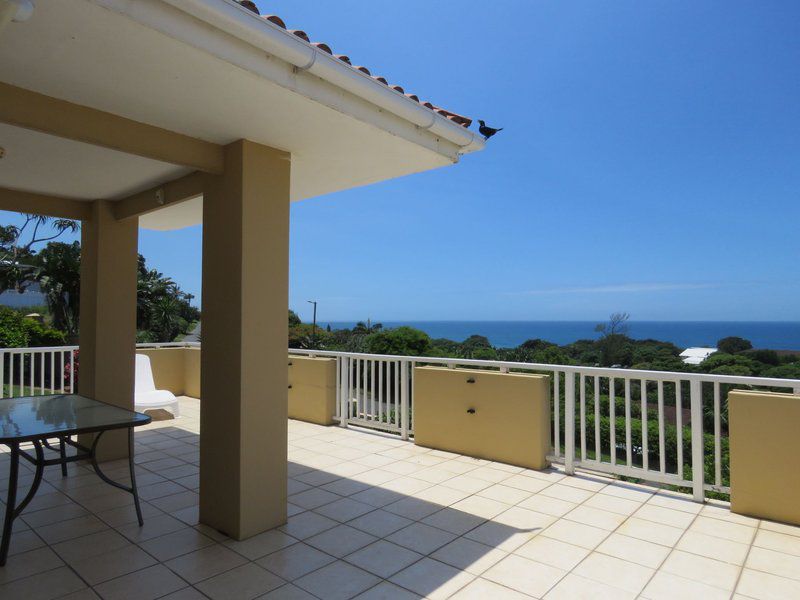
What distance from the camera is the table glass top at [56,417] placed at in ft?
8.75

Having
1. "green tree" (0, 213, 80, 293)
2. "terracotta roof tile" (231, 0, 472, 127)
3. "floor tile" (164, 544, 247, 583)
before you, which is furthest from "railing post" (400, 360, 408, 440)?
"green tree" (0, 213, 80, 293)

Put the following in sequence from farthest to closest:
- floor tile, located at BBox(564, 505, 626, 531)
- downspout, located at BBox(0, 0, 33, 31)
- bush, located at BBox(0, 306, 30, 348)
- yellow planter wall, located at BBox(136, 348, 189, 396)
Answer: bush, located at BBox(0, 306, 30, 348), yellow planter wall, located at BBox(136, 348, 189, 396), floor tile, located at BBox(564, 505, 626, 531), downspout, located at BBox(0, 0, 33, 31)

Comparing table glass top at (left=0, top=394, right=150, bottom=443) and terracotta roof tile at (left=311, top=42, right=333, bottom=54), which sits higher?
terracotta roof tile at (left=311, top=42, right=333, bottom=54)

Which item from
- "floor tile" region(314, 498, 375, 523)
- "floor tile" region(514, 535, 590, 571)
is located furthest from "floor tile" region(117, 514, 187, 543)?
"floor tile" region(514, 535, 590, 571)

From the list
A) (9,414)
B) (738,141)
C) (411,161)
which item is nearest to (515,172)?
(738,141)

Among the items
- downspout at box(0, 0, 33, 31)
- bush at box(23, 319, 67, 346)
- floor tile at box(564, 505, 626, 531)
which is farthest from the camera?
bush at box(23, 319, 67, 346)

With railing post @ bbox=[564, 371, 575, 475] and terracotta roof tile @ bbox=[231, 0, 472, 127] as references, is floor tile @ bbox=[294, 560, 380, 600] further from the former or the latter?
terracotta roof tile @ bbox=[231, 0, 472, 127]

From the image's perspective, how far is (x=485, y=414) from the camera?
4750 mm

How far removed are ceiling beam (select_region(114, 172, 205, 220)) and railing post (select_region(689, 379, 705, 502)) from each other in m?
4.04

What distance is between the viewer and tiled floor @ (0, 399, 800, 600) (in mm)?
2455

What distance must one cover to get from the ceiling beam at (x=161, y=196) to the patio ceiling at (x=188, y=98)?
0.09 meters

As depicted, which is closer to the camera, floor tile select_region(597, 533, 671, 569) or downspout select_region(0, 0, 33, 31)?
downspout select_region(0, 0, 33, 31)

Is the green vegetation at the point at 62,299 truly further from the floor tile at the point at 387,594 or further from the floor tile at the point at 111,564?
the floor tile at the point at 387,594

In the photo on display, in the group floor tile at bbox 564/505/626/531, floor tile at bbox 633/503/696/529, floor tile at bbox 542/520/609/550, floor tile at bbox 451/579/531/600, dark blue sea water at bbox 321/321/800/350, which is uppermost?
floor tile at bbox 451/579/531/600
